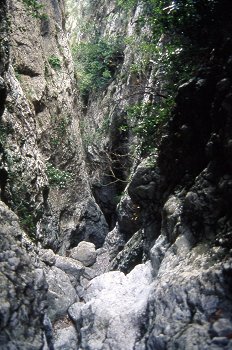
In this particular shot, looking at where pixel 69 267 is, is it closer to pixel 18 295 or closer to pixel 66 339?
pixel 66 339

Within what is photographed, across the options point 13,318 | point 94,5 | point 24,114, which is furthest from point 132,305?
point 94,5

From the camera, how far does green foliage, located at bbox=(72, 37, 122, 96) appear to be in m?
19.9

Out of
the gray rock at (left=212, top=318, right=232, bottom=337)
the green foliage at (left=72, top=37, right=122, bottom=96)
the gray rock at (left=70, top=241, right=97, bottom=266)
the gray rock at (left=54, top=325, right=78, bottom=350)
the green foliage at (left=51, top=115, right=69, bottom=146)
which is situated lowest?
the gray rock at (left=212, top=318, right=232, bottom=337)

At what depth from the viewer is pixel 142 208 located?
32.1ft

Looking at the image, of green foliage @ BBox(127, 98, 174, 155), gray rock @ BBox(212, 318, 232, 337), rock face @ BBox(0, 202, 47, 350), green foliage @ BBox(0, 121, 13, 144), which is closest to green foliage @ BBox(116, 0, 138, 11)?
green foliage @ BBox(127, 98, 174, 155)

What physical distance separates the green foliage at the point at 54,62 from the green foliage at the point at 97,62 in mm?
3551

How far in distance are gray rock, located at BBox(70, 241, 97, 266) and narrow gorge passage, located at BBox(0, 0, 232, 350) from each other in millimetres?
56

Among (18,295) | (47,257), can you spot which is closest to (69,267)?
(47,257)

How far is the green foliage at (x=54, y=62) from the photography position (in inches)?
650

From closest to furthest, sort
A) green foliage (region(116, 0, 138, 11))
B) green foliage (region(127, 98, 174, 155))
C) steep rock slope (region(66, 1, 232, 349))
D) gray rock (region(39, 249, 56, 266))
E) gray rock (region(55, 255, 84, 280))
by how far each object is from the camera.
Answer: steep rock slope (region(66, 1, 232, 349)) → green foliage (region(127, 98, 174, 155)) → gray rock (region(39, 249, 56, 266)) → gray rock (region(55, 255, 84, 280)) → green foliage (region(116, 0, 138, 11))

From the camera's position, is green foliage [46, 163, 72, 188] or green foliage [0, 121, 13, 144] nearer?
green foliage [0, 121, 13, 144]

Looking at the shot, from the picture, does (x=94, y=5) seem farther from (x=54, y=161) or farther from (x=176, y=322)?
(x=176, y=322)

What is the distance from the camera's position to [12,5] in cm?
1345

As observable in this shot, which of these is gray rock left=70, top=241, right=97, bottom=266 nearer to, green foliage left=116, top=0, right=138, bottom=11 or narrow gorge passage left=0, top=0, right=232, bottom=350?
narrow gorge passage left=0, top=0, right=232, bottom=350
